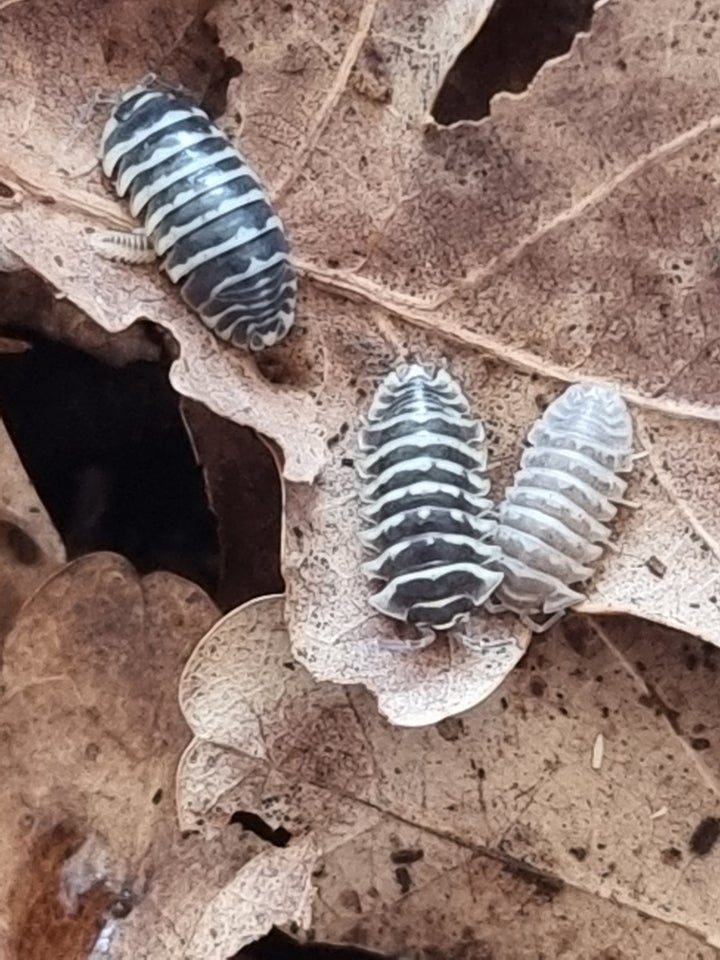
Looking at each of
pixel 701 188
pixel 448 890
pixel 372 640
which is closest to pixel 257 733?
pixel 372 640

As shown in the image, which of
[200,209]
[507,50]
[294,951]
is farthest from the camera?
[294,951]

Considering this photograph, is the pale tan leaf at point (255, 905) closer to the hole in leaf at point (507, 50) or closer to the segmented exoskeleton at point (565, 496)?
the segmented exoskeleton at point (565, 496)

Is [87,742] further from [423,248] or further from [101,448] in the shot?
[423,248]

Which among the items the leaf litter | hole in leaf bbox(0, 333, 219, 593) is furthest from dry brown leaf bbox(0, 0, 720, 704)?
hole in leaf bbox(0, 333, 219, 593)

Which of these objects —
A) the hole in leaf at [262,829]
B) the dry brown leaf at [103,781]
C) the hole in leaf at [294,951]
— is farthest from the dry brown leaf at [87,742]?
the hole in leaf at [294,951]

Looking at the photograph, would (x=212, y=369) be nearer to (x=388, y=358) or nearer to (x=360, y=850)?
(x=388, y=358)

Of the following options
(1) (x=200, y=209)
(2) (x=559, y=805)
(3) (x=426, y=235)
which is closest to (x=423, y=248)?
(3) (x=426, y=235)
